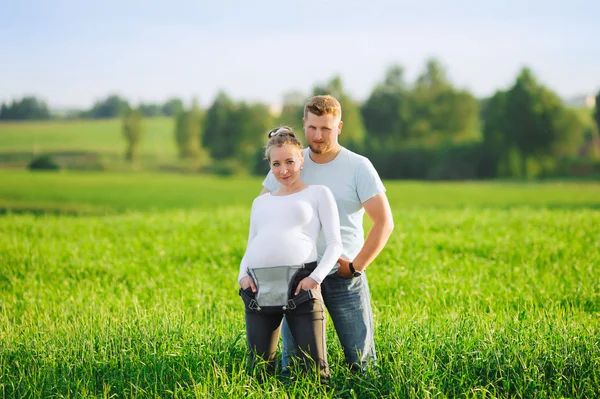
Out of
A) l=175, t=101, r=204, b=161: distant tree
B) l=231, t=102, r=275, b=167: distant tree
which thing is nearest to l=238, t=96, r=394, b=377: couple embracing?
l=231, t=102, r=275, b=167: distant tree

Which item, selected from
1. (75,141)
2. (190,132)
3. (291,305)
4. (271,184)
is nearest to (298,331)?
(291,305)

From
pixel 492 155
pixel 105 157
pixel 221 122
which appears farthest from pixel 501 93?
pixel 105 157

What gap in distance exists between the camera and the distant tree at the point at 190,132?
79.1 m

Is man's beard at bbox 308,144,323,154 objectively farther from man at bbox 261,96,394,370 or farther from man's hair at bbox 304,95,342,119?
man's hair at bbox 304,95,342,119

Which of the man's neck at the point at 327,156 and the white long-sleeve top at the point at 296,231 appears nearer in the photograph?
the white long-sleeve top at the point at 296,231

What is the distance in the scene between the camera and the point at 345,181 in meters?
4.89

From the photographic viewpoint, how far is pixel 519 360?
531 cm

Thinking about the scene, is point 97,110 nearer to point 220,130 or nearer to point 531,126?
point 220,130

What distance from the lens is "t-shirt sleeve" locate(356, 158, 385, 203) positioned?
4.84 metres

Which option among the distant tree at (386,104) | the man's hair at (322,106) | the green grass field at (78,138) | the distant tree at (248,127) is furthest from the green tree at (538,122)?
the man's hair at (322,106)

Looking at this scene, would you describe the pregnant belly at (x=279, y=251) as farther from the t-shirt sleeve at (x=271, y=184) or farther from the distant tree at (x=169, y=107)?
the distant tree at (x=169, y=107)

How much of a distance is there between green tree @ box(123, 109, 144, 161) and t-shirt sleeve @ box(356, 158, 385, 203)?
72.9 meters

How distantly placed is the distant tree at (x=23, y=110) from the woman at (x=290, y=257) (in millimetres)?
70237

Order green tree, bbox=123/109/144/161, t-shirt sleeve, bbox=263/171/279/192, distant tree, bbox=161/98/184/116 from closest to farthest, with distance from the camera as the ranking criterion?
t-shirt sleeve, bbox=263/171/279/192 → green tree, bbox=123/109/144/161 → distant tree, bbox=161/98/184/116
